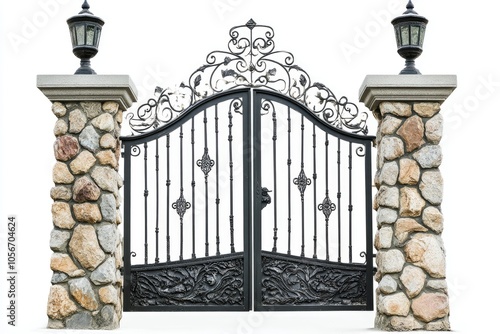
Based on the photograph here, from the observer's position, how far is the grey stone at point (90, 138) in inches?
301

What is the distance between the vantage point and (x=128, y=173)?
26.5ft

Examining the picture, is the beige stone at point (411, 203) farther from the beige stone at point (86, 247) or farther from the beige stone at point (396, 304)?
the beige stone at point (86, 247)

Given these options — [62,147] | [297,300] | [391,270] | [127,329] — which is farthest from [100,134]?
[391,270]

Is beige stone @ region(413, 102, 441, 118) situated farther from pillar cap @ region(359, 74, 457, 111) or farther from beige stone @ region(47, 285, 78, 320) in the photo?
beige stone @ region(47, 285, 78, 320)

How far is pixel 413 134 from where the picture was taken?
7555 millimetres

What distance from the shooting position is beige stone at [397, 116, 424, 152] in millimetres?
7555

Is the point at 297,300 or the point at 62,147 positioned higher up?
the point at 62,147

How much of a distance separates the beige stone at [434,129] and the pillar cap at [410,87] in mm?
192

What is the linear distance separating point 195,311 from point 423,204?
2.49 metres

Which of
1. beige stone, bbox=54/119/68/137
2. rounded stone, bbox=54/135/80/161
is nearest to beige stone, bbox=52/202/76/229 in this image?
rounded stone, bbox=54/135/80/161

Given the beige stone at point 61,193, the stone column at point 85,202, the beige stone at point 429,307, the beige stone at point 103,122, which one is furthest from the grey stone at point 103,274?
the beige stone at point 429,307

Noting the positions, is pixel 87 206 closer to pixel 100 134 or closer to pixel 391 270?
pixel 100 134

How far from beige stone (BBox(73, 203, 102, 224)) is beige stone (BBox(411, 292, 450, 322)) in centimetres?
309

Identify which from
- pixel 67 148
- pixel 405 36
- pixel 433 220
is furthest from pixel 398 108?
pixel 67 148
